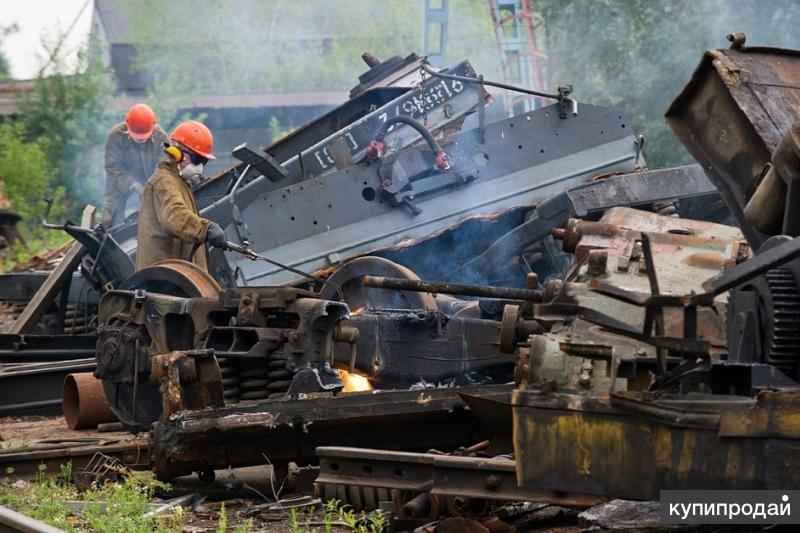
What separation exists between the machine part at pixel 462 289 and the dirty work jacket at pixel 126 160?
27.7 feet

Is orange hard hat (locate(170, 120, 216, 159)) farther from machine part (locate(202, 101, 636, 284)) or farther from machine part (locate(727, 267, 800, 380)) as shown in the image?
machine part (locate(727, 267, 800, 380))

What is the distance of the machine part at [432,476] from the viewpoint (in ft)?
19.0

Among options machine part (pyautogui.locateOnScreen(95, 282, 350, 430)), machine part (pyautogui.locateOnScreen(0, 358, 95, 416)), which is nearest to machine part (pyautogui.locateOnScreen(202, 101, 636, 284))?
machine part (pyautogui.locateOnScreen(0, 358, 95, 416))

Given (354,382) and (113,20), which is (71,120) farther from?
(113,20)

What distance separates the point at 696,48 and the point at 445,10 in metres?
4.04

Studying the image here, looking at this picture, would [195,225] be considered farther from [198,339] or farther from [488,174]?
[488,174]

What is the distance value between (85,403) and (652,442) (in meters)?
5.95

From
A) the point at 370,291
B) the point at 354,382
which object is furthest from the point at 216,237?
the point at 370,291

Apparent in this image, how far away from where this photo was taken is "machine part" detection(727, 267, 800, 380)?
518cm

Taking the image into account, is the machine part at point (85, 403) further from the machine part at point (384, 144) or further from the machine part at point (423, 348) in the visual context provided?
the machine part at point (384, 144)

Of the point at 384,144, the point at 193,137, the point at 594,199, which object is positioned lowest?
the point at 594,199

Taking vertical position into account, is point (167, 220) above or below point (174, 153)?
below

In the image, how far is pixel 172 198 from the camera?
34.0ft

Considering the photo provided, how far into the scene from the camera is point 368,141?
43.7 feet
